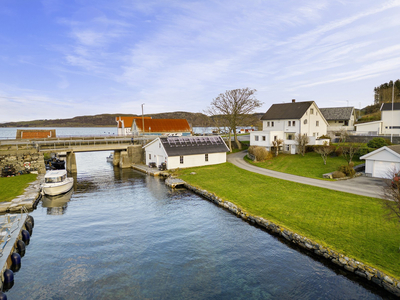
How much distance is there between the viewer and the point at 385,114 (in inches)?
2160

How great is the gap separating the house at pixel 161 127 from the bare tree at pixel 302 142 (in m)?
38.8

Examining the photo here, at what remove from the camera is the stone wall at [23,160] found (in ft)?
125

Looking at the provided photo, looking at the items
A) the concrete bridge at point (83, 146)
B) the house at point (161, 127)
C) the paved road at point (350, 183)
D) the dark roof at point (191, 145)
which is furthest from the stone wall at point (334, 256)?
the house at point (161, 127)

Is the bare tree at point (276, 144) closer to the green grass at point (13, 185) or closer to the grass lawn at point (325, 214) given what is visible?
the grass lawn at point (325, 214)

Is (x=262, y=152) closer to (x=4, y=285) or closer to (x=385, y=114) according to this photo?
(x=385, y=114)

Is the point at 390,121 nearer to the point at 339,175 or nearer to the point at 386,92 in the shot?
the point at 339,175

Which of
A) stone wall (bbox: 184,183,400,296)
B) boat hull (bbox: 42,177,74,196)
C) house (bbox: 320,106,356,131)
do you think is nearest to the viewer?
stone wall (bbox: 184,183,400,296)


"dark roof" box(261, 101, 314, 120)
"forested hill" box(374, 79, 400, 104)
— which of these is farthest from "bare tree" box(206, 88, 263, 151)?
"forested hill" box(374, 79, 400, 104)

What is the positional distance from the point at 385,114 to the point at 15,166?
71809 mm

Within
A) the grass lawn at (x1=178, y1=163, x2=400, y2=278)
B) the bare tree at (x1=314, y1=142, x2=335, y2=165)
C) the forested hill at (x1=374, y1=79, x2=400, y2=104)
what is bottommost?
the grass lawn at (x1=178, y1=163, x2=400, y2=278)

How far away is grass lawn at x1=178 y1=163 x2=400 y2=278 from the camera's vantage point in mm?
15375

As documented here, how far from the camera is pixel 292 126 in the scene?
50.7 metres

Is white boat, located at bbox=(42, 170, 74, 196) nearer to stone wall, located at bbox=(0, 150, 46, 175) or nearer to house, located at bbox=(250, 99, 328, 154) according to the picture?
stone wall, located at bbox=(0, 150, 46, 175)

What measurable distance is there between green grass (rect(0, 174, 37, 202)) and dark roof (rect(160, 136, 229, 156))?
20.7 meters
